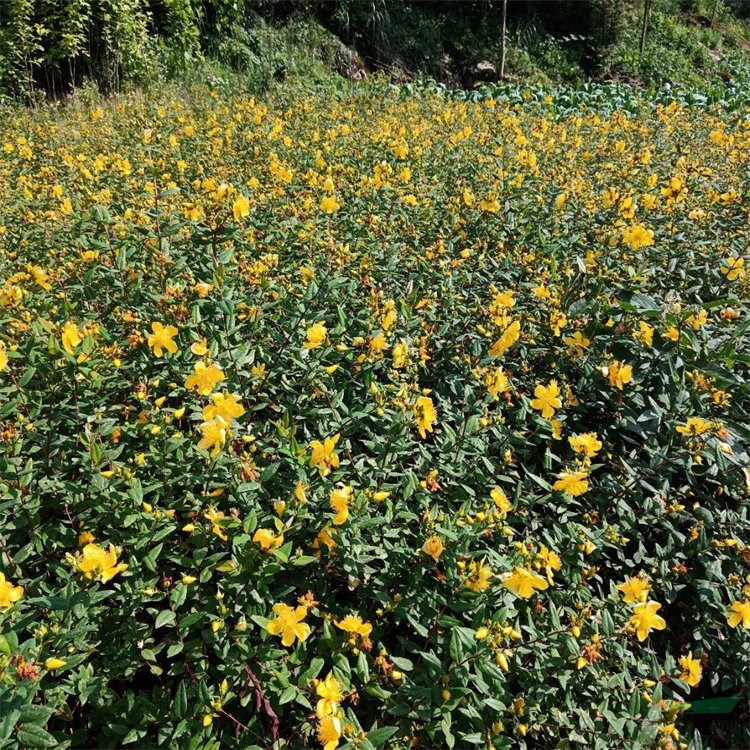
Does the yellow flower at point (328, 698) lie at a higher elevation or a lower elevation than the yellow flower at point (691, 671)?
higher

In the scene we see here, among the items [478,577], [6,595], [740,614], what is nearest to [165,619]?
[6,595]

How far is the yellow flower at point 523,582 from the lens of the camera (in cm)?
137

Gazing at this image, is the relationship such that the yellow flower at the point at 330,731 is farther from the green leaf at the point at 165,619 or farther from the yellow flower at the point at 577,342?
the yellow flower at the point at 577,342

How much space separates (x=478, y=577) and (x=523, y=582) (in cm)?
10

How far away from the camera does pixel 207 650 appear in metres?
1.44

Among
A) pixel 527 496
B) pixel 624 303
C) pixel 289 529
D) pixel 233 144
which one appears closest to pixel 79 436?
pixel 289 529

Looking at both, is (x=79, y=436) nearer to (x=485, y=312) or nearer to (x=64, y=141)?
(x=485, y=312)

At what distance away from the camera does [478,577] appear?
1416 mm

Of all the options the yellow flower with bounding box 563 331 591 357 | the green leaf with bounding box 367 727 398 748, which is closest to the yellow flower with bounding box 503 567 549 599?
the green leaf with bounding box 367 727 398 748

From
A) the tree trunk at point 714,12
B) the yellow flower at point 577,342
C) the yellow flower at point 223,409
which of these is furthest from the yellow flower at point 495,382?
the tree trunk at point 714,12

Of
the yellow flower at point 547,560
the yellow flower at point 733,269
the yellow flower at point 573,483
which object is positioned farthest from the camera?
the yellow flower at point 733,269

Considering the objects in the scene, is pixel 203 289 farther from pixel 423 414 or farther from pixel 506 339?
pixel 506 339

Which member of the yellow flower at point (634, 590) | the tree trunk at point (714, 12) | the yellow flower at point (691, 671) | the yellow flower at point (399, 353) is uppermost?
the tree trunk at point (714, 12)

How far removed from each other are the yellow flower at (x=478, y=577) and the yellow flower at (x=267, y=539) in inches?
17.7
